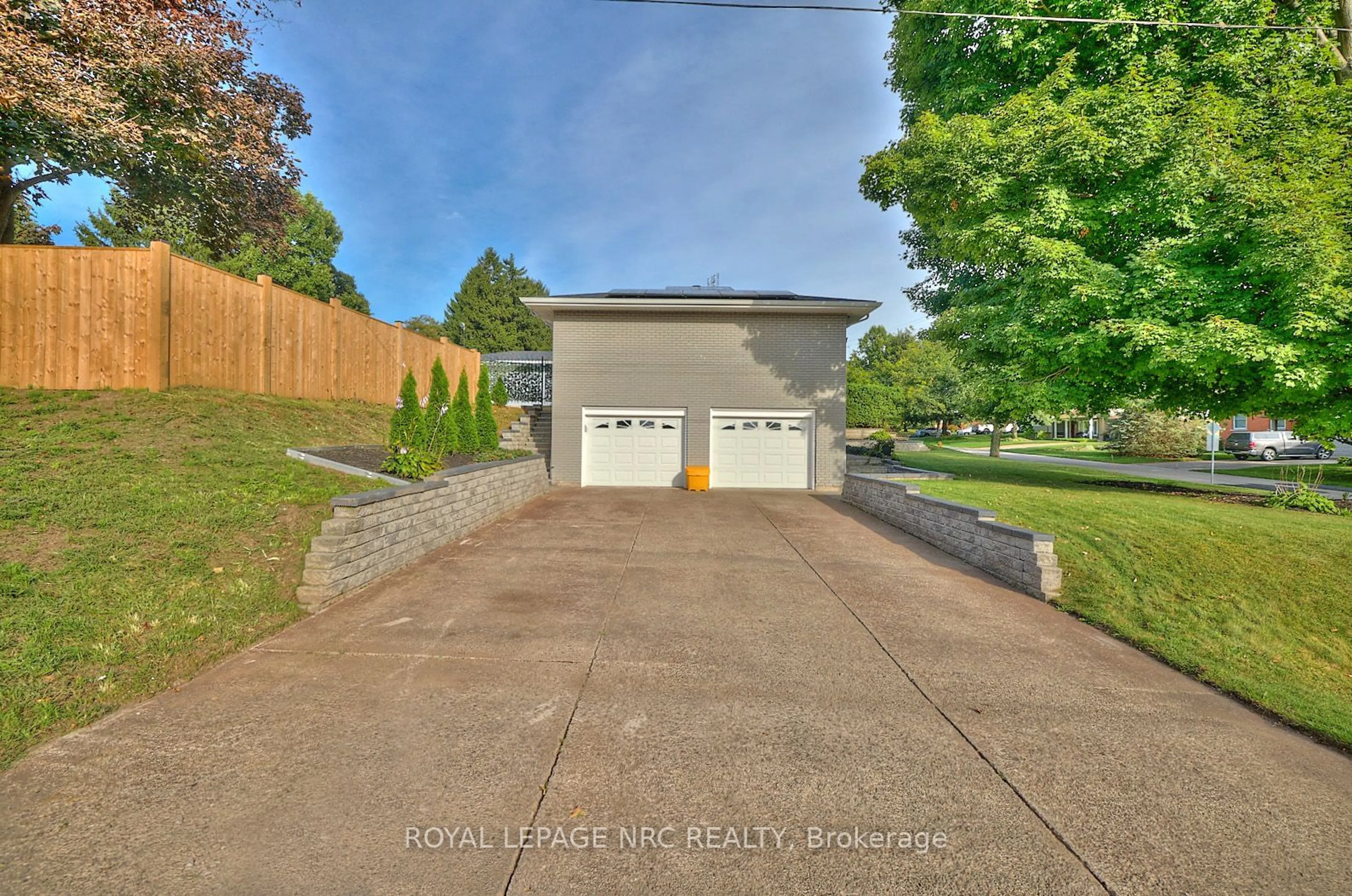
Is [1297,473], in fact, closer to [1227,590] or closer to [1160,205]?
[1160,205]

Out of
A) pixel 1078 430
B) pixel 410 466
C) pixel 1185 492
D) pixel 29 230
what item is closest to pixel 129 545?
pixel 410 466

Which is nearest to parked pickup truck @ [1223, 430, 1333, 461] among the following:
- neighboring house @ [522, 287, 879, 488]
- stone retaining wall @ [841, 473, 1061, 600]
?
neighboring house @ [522, 287, 879, 488]

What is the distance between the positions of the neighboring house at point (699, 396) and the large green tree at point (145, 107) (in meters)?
6.38

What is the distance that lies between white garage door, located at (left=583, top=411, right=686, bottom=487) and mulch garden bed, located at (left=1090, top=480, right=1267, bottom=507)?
9118mm

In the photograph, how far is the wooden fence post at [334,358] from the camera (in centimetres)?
1011

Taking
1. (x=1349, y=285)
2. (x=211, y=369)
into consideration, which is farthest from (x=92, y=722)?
(x=1349, y=285)

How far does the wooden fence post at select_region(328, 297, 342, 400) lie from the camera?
33.2 ft

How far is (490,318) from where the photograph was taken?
40750 millimetres

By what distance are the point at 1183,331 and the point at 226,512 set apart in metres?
12.6

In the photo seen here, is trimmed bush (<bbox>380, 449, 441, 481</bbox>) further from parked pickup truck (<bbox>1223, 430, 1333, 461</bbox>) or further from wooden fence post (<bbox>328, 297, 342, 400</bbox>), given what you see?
parked pickup truck (<bbox>1223, 430, 1333, 461</bbox>)

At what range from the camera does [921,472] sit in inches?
465

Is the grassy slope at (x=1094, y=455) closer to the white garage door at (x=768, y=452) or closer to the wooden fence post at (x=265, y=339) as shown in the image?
the white garage door at (x=768, y=452)

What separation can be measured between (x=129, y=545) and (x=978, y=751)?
597 centimetres

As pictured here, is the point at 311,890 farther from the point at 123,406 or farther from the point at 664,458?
the point at 664,458
